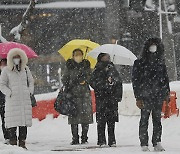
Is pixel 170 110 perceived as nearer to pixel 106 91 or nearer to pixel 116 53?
pixel 116 53

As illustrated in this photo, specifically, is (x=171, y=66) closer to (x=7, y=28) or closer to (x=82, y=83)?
(x=7, y=28)

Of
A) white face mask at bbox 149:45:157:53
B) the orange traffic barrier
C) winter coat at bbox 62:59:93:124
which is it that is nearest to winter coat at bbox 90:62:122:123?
winter coat at bbox 62:59:93:124

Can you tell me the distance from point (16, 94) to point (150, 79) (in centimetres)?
225

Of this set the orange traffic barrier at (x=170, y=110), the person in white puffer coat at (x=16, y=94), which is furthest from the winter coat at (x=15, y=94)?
the orange traffic barrier at (x=170, y=110)

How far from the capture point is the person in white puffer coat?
9500 millimetres

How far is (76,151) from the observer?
915 centimetres

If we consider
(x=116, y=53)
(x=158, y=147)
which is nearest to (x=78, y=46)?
(x=116, y=53)

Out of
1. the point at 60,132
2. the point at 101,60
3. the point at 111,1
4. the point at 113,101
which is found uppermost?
the point at 111,1

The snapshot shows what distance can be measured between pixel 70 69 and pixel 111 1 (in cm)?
2381

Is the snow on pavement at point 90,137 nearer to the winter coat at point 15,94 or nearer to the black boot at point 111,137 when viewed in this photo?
the black boot at point 111,137

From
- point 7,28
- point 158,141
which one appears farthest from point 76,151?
point 7,28

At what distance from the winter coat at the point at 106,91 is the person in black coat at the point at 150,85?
851 mm

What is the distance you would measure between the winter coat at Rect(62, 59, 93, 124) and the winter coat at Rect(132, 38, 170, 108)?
5.27 ft

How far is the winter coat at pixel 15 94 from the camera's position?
949 centimetres
